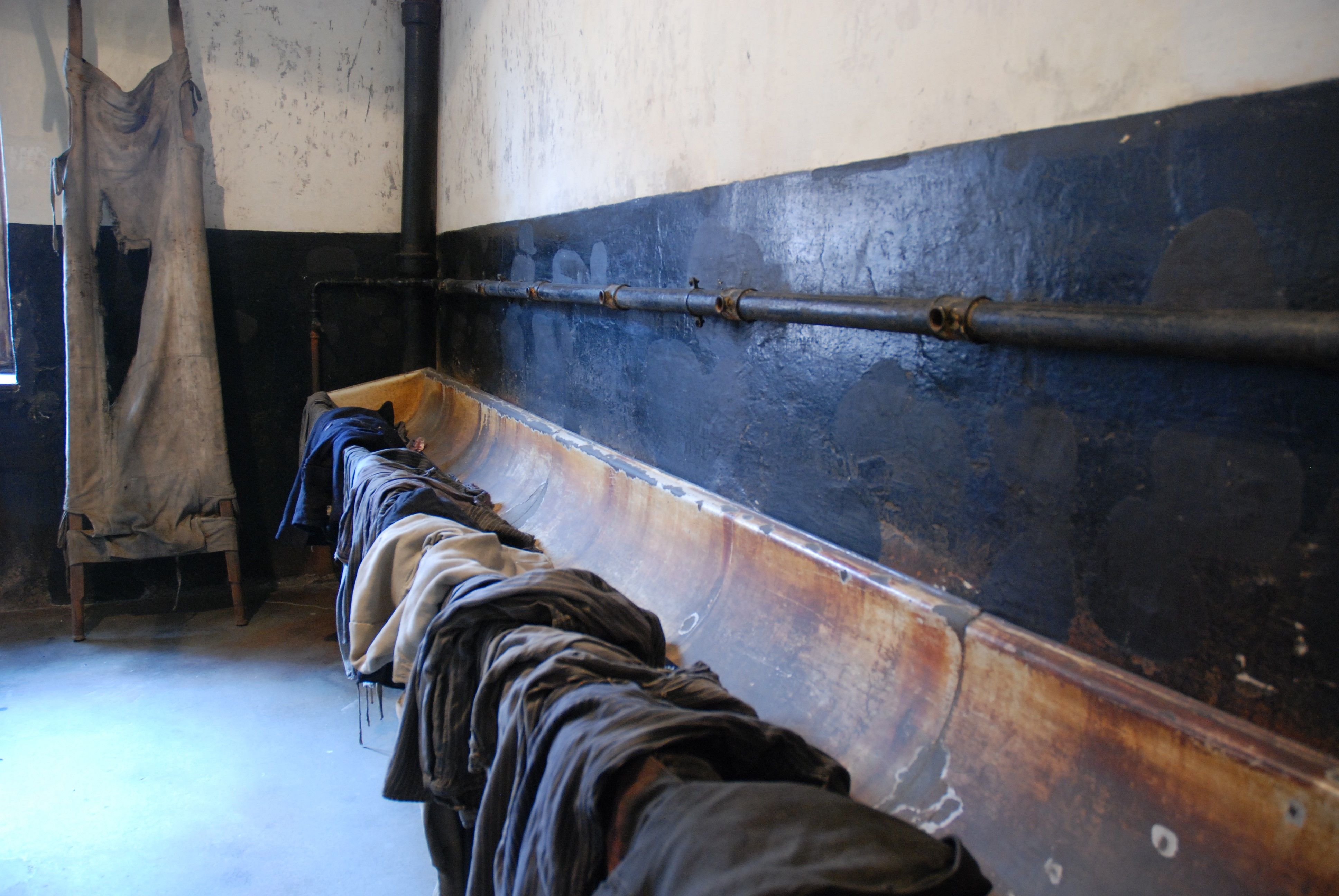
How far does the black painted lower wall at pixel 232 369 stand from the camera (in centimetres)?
398

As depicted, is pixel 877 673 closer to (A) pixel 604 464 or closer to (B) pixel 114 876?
(A) pixel 604 464

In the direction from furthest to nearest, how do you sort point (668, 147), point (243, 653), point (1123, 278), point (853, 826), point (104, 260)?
point (104, 260) < point (243, 653) < point (668, 147) < point (1123, 278) < point (853, 826)

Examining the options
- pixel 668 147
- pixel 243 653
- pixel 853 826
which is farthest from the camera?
pixel 243 653

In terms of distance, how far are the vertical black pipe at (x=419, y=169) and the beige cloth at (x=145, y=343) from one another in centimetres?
98

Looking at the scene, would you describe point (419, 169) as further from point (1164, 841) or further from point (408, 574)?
point (1164, 841)

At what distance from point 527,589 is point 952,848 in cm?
76

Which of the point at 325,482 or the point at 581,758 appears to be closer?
the point at 581,758

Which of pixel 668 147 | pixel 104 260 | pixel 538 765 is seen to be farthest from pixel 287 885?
pixel 104 260

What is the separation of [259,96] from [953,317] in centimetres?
429

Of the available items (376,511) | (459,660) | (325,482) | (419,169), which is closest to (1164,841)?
(459,660)

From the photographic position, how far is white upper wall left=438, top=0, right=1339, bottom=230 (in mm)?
970

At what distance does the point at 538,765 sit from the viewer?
964 millimetres

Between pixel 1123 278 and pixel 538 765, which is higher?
pixel 1123 278

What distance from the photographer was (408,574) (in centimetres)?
174
